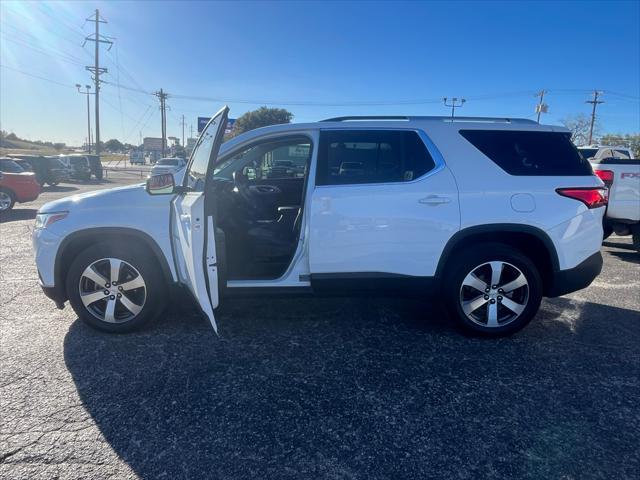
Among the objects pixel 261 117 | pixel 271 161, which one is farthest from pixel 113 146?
pixel 271 161

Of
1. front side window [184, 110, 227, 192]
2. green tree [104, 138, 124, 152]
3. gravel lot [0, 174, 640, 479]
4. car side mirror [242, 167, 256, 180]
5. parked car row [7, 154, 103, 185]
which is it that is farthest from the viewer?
green tree [104, 138, 124, 152]

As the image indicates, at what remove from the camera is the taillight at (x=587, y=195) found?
3.53 metres

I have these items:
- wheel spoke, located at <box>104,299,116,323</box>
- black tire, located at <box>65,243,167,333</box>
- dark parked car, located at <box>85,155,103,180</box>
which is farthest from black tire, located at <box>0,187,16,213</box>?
dark parked car, located at <box>85,155,103,180</box>

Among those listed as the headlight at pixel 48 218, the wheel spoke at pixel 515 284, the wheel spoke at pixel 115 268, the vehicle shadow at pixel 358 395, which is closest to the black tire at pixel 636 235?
the vehicle shadow at pixel 358 395

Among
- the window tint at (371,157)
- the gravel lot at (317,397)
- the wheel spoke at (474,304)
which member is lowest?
the gravel lot at (317,397)

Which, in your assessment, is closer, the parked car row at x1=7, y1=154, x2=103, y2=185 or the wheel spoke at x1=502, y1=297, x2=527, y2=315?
the wheel spoke at x1=502, y1=297, x2=527, y2=315

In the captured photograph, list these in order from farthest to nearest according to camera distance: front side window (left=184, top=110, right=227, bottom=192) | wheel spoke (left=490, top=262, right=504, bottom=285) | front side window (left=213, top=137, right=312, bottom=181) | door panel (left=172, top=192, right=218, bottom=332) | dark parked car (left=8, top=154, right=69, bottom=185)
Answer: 1. dark parked car (left=8, top=154, right=69, bottom=185)
2. front side window (left=213, top=137, right=312, bottom=181)
3. wheel spoke (left=490, top=262, right=504, bottom=285)
4. front side window (left=184, top=110, right=227, bottom=192)
5. door panel (left=172, top=192, right=218, bottom=332)

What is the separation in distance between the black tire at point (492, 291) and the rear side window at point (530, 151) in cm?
70

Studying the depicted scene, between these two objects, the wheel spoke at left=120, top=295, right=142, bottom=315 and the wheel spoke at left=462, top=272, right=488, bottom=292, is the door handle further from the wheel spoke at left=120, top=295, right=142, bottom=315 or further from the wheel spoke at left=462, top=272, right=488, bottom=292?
the wheel spoke at left=120, top=295, right=142, bottom=315

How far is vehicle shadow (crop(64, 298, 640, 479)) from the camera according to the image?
90.3 inches

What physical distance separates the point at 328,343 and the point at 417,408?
1.05m

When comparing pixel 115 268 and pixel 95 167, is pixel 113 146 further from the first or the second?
pixel 115 268

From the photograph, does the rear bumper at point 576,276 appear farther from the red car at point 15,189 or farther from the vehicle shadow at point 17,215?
the red car at point 15,189

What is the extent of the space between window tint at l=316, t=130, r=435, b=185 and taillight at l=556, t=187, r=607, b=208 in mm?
1136
